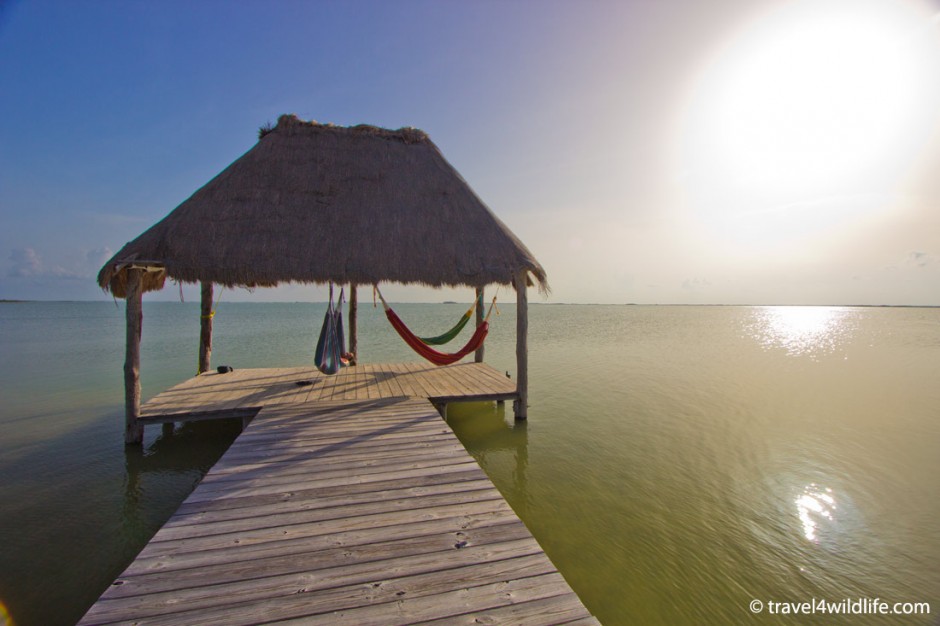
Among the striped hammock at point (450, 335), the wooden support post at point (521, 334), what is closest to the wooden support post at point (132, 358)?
the striped hammock at point (450, 335)

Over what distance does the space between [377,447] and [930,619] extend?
3497 mm

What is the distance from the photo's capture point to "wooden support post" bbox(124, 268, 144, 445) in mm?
4079

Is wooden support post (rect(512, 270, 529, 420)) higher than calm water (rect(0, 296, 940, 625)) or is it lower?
higher

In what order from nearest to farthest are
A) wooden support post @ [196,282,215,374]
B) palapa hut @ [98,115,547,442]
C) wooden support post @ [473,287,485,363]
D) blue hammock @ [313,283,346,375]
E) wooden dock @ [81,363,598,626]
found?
wooden dock @ [81,363,598,626], palapa hut @ [98,115,547,442], blue hammock @ [313,283,346,375], wooden support post @ [196,282,215,374], wooden support post @ [473,287,485,363]

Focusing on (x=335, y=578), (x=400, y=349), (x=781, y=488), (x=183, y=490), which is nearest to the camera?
(x=335, y=578)

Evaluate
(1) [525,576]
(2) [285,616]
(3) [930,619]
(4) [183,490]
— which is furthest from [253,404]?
(3) [930,619]

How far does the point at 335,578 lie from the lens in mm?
1570

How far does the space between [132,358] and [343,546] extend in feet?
12.4

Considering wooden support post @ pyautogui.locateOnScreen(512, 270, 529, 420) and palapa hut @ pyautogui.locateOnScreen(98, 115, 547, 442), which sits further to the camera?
wooden support post @ pyautogui.locateOnScreen(512, 270, 529, 420)

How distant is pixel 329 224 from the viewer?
15.8 feet

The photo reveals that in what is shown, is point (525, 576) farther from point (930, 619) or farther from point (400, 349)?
point (400, 349)

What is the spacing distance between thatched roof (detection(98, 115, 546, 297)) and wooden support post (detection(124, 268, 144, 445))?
8.9 inches

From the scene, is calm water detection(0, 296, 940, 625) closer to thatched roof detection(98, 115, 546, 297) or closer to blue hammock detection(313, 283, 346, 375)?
blue hammock detection(313, 283, 346, 375)

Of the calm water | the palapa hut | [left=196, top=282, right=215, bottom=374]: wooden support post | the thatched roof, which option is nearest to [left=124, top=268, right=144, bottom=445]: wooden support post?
the palapa hut
